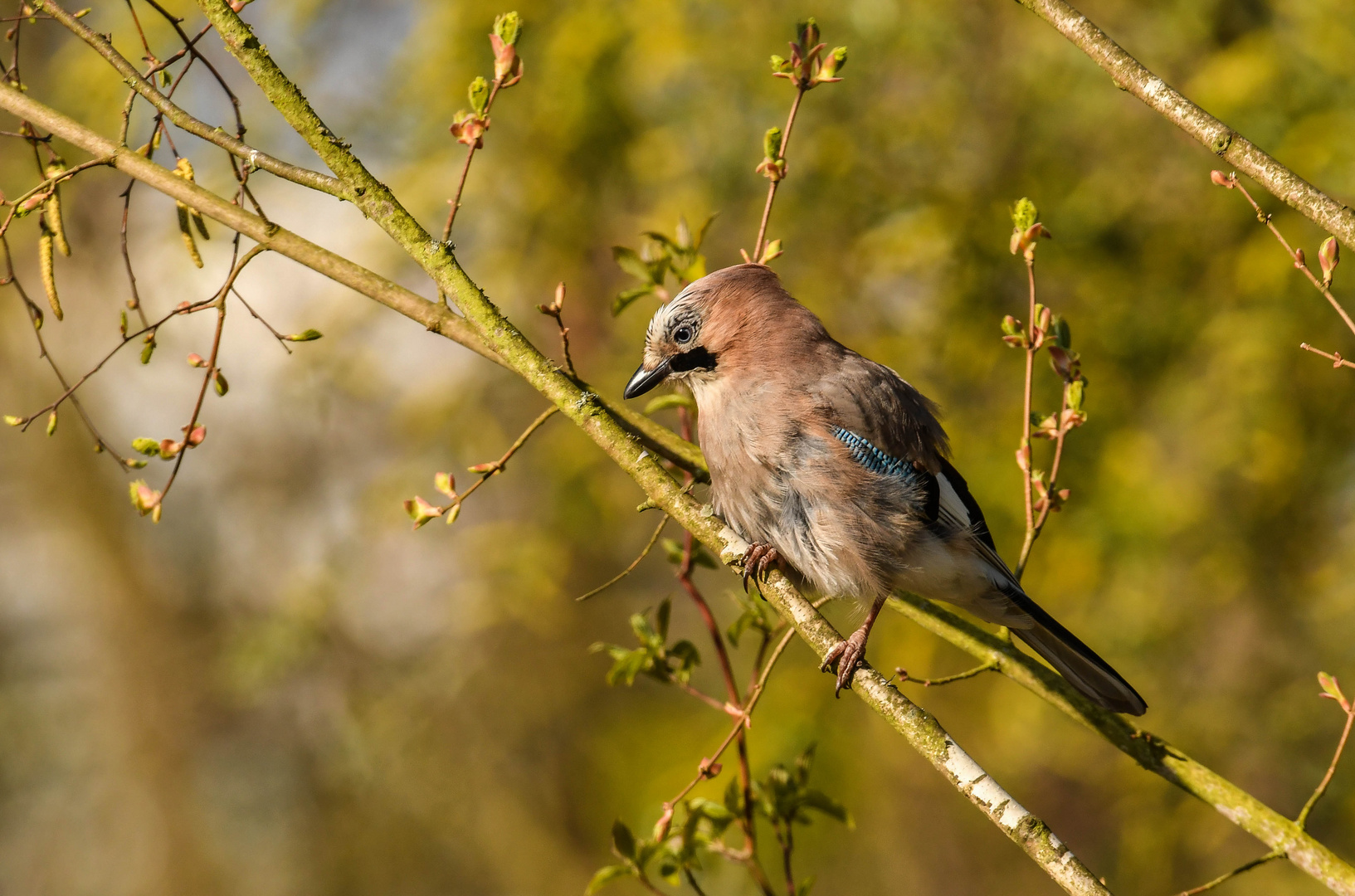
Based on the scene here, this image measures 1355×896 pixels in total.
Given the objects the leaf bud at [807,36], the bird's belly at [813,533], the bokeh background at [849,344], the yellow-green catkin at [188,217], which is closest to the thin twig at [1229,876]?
the bird's belly at [813,533]

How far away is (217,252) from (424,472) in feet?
5.44

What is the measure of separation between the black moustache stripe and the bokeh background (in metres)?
0.79

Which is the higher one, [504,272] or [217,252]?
[217,252]

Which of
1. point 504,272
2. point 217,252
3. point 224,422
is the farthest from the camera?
point 224,422

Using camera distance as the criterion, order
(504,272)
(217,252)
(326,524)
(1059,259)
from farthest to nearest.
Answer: (326,524) → (217,252) → (504,272) → (1059,259)

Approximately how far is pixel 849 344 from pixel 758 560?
181 cm

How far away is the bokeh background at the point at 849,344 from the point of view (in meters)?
3.72

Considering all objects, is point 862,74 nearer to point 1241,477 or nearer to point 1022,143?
point 1022,143

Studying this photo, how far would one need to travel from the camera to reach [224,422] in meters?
6.35

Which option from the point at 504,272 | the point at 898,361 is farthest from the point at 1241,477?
the point at 504,272

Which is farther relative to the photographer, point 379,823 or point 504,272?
point 379,823

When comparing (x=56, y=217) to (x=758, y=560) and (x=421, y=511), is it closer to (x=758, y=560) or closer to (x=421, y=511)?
(x=421, y=511)

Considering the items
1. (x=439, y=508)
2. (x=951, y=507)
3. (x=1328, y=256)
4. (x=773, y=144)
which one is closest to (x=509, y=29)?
(x=773, y=144)

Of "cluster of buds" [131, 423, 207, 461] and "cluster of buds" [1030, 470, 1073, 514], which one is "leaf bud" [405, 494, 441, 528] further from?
"cluster of buds" [1030, 470, 1073, 514]
